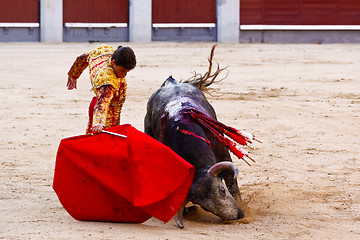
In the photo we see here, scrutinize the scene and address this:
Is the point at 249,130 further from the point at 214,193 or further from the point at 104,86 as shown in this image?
the point at 214,193

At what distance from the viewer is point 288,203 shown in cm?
359

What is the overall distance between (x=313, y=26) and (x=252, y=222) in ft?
38.6

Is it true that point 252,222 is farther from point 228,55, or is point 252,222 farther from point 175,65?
point 228,55

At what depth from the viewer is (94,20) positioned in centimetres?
1399

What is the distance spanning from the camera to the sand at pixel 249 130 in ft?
10.1

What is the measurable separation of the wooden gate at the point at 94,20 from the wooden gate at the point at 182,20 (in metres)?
0.65

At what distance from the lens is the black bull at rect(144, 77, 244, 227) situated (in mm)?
3051

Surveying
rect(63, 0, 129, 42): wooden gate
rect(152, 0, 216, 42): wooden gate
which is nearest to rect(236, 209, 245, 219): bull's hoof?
rect(63, 0, 129, 42): wooden gate

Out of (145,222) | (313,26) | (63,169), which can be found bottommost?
(145,222)

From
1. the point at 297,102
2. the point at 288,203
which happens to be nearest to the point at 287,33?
the point at 297,102

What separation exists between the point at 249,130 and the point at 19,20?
910cm

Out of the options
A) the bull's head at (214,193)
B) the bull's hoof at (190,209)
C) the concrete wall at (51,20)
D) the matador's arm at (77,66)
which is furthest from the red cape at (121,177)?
the concrete wall at (51,20)

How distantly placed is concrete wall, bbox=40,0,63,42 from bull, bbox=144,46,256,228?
10.4 m

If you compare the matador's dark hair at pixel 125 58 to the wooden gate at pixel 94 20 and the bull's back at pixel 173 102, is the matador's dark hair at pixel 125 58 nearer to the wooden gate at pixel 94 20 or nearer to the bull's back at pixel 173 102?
the bull's back at pixel 173 102
